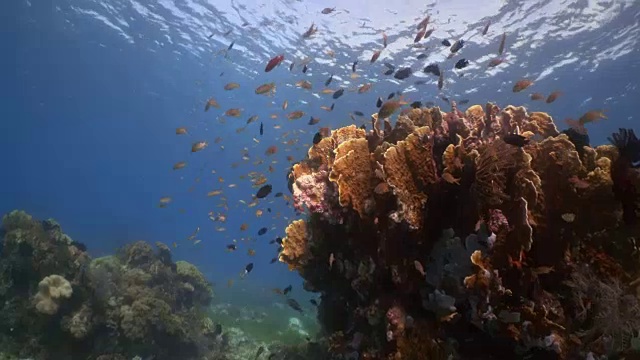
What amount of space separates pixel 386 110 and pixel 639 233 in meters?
3.76

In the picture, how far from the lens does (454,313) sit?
3514 millimetres

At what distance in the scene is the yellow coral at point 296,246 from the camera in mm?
5301

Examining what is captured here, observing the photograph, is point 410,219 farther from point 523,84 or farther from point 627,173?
point 523,84

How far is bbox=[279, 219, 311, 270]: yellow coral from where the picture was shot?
5.30 meters

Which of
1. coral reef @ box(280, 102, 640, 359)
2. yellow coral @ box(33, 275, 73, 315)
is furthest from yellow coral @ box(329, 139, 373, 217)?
yellow coral @ box(33, 275, 73, 315)

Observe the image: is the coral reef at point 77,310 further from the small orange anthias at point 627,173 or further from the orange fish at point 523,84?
the orange fish at point 523,84

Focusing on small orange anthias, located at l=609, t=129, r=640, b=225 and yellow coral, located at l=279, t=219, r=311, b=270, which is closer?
small orange anthias, located at l=609, t=129, r=640, b=225

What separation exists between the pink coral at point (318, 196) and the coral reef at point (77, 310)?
7694 mm

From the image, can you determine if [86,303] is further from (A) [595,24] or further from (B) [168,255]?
(A) [595,24]

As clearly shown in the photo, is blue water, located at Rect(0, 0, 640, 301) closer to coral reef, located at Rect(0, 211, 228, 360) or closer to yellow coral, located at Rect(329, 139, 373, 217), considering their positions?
coral reef, located at Rect(0, 211, 228, 360)

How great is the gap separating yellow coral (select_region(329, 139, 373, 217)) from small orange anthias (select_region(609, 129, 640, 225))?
251cm

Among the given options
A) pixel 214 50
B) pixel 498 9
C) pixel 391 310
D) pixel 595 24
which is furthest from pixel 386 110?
pixel 214 50

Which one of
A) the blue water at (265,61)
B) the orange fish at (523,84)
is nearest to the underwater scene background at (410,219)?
the blue water at (265,61)

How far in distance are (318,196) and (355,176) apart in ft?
2.40
